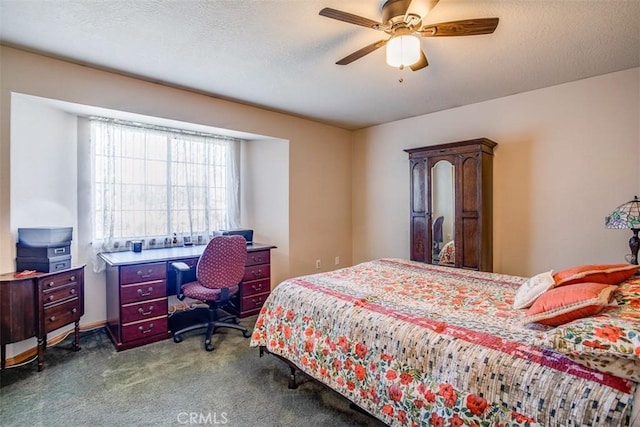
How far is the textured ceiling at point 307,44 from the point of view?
1888mm

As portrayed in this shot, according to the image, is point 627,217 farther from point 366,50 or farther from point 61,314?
point 61,314

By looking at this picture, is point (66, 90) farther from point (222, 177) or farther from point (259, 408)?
point (259, 408)

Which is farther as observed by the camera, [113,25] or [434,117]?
[434,117]

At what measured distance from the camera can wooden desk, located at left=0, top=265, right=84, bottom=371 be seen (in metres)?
2.24

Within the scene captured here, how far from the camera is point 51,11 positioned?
1908mm

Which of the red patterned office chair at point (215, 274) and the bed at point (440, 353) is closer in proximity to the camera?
the bed at point (440, 353)

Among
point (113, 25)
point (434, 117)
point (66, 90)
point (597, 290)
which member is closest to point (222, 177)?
point (66, 90)

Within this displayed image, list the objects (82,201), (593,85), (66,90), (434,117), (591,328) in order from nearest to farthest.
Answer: (591,328), (66,90), (593,85), (82,201), (434,117)

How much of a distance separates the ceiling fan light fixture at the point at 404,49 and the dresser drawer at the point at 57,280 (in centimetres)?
304

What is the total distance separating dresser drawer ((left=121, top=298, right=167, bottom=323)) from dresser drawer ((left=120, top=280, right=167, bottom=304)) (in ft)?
0.15

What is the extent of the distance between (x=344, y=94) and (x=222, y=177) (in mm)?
1955

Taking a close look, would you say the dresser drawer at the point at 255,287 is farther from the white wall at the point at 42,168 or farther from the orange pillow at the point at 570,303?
the orange pillow at the point at 570,303

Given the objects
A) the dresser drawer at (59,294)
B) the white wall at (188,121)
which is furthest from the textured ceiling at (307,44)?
the dresser drawer at (59,294)

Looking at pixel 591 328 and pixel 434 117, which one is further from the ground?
pixel 434 117
